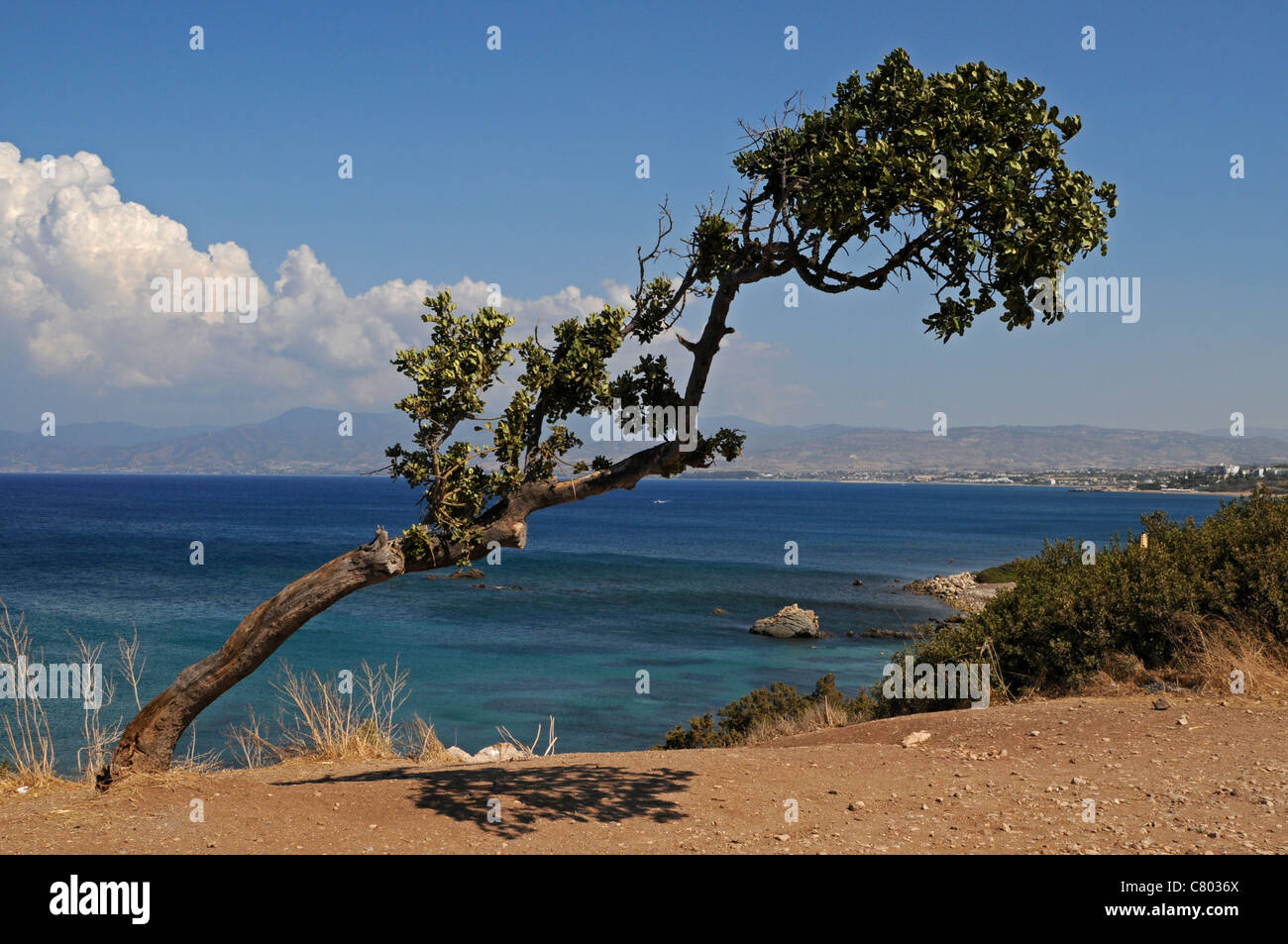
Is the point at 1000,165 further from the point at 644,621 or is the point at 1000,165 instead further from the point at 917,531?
the point at 917,531

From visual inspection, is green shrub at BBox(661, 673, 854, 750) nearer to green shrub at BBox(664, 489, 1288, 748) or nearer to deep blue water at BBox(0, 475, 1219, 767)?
green shrub at BBox(664, 489, 1288, 748)

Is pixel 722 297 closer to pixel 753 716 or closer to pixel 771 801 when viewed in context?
pixel 771 801

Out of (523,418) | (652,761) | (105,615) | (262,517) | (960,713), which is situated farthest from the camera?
(262,517)

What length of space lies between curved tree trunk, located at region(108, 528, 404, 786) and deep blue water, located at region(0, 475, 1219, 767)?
2128mm

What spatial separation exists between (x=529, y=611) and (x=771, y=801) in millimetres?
42178

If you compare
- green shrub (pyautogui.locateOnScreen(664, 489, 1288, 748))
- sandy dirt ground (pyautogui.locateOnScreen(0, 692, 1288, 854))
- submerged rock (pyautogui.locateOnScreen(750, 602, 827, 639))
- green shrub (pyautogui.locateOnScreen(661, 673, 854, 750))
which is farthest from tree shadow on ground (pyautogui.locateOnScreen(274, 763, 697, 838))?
submerged rock (pyautogui.locateOnScreen(750, 602, 827, 639))

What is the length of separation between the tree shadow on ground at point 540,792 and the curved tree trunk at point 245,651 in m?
1.17

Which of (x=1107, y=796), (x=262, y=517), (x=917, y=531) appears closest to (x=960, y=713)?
(x=1107, y=796)

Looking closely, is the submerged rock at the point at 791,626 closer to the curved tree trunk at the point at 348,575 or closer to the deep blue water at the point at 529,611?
the deep blue water at the point at 529,611

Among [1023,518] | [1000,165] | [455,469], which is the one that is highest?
[1000,165]

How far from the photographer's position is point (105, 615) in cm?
4425

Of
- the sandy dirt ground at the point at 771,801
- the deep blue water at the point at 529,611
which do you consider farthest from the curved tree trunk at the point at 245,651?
the deep blue water at the point at 529,611

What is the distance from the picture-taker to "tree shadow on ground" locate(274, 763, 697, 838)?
312 inches
